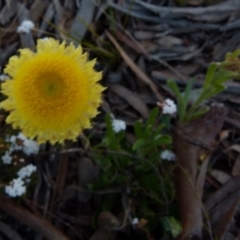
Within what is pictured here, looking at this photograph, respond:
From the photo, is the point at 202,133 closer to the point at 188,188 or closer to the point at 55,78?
the point at 188,188

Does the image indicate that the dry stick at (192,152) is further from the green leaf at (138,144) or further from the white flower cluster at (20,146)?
the white flower cluster at (20,146)

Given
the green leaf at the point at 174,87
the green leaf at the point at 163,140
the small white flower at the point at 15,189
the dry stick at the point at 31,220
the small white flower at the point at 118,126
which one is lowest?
the dry stick at the point at 31,220

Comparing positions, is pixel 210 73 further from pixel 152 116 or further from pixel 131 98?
pixel 131 98

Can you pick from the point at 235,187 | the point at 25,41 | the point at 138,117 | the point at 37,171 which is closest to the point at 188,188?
the point at 235,187

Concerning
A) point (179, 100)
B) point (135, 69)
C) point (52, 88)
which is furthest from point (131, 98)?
Result: point (52, 88)

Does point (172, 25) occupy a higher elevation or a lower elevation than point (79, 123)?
higher

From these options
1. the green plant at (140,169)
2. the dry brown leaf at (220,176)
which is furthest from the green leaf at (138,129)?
the dry brown leaf at (220,176)
